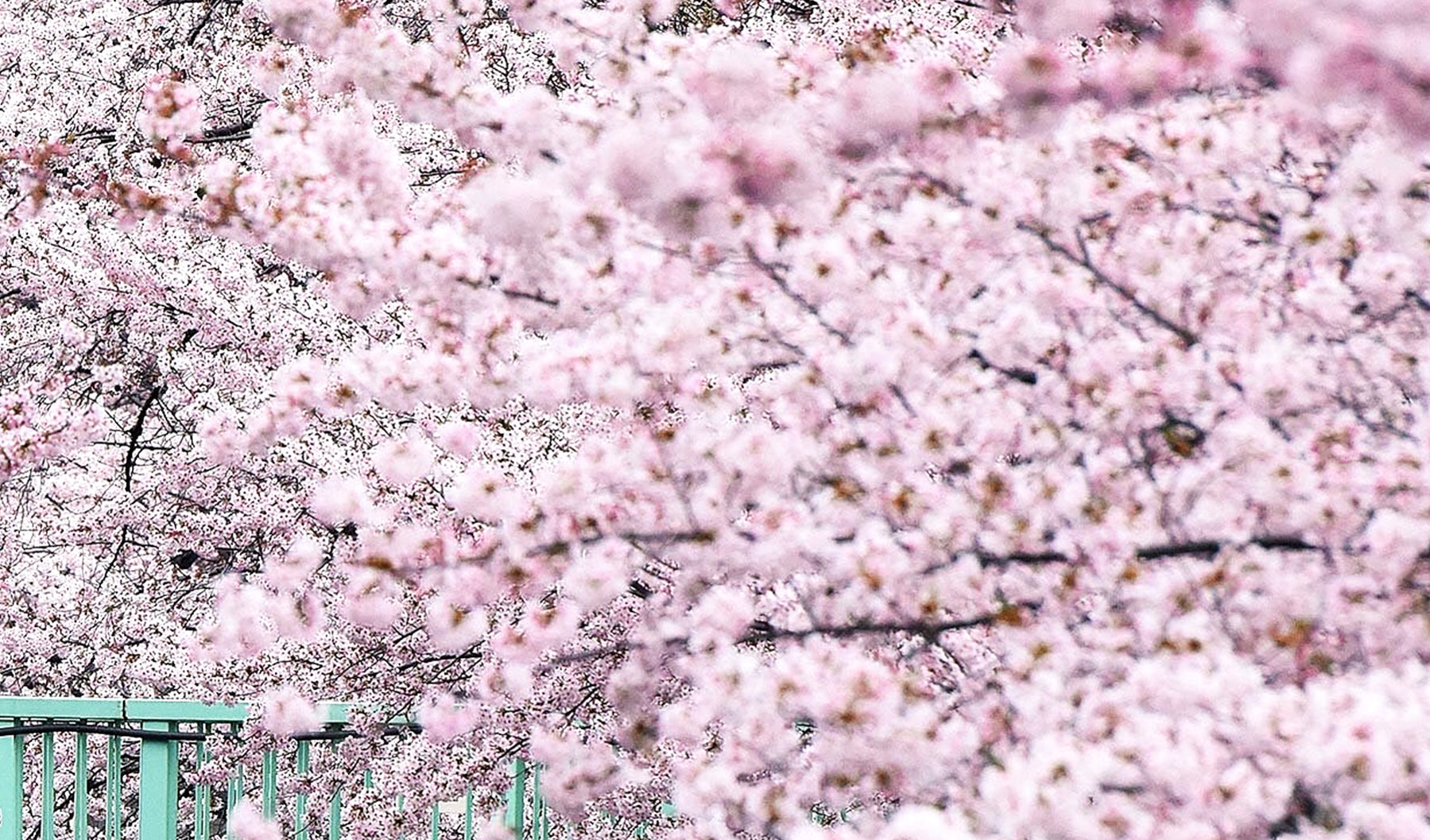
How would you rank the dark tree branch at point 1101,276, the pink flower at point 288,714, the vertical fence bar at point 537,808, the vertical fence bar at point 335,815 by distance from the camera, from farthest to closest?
the vertical fence bar at point 335,815
the vertical fence bar at point 537,808
the pink flower at point 288,714
the dark tree branch at point 1101,276

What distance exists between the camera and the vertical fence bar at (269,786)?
539 centimetres

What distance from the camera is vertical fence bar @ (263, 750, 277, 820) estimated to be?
5.39 metres

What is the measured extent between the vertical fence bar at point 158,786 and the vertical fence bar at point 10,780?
1.16 ft

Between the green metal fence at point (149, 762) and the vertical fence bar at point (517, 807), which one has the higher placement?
the vertical fence bar at point (517, 807)

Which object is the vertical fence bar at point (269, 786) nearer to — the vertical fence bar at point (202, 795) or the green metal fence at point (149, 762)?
the green metal fence at point (149, 762)

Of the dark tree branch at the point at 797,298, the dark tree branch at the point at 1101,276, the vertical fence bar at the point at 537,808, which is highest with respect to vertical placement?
the dark tree branch at the point at 1101,276

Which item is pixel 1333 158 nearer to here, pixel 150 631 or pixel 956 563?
pixel 956 563

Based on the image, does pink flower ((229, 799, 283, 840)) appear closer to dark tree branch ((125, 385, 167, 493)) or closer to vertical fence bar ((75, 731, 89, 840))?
vertical fence bar ((75, 731, 89, 840))

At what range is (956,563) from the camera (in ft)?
8.37

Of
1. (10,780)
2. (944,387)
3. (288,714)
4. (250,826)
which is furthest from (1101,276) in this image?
(10,780)

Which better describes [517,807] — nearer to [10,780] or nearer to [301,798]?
[301,798]

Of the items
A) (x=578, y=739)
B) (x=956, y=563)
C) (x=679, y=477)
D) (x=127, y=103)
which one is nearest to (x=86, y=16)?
(x=127, y=103)

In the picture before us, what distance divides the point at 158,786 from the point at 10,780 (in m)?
0.43

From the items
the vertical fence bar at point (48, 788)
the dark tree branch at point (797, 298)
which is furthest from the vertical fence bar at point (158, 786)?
the dark tree branch at point (797, 298)
